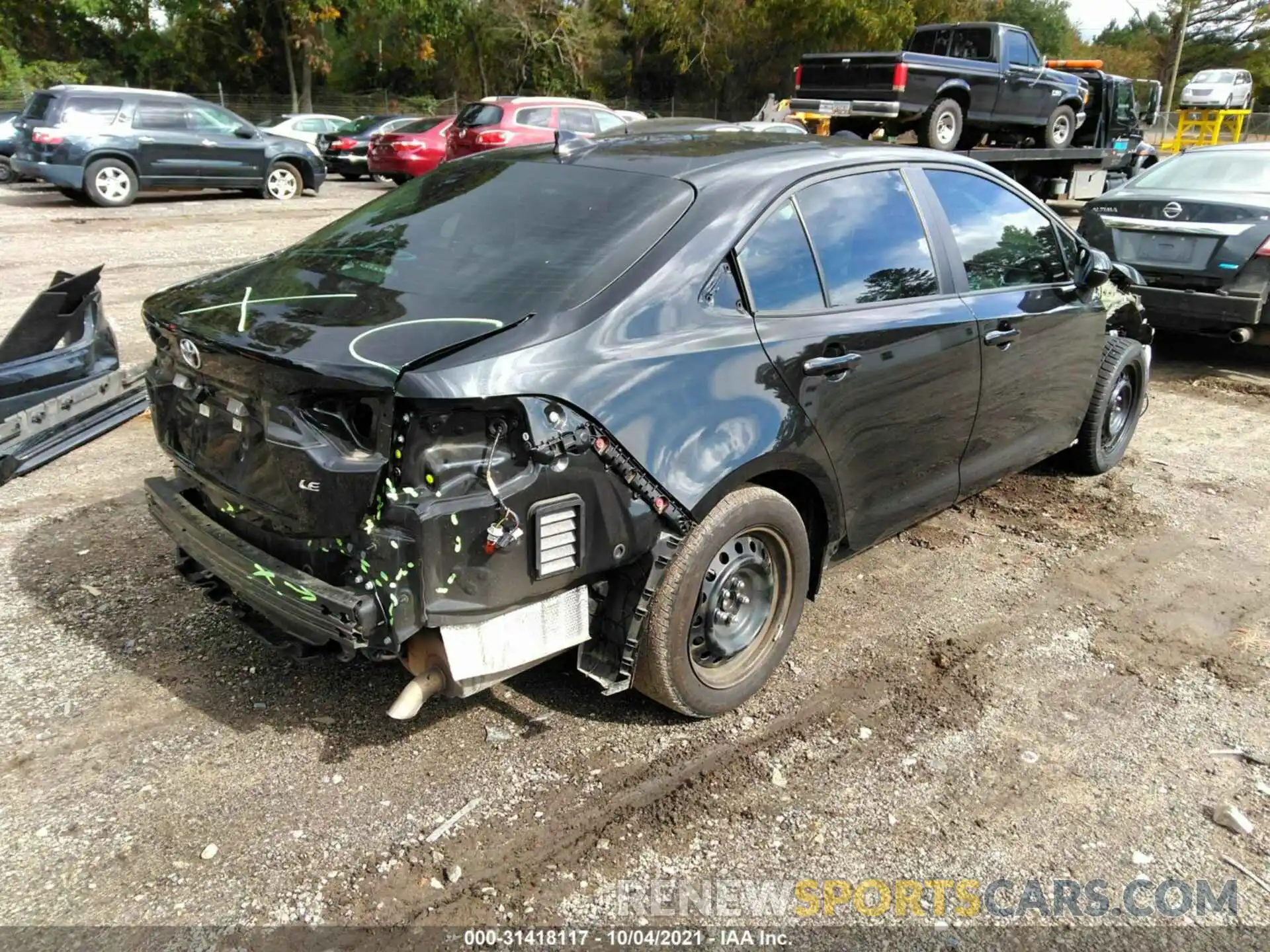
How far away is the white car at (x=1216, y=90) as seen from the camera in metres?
24.9

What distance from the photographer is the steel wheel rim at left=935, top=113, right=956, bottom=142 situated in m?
13.8

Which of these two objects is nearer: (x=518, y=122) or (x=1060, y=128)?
(x=1060, y=128)

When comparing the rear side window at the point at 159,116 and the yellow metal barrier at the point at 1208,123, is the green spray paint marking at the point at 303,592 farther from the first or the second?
the yellow metal barrier at the point at 1208,123

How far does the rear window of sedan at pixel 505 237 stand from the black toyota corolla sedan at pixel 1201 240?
18.4 ft

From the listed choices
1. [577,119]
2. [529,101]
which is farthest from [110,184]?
[577,119]

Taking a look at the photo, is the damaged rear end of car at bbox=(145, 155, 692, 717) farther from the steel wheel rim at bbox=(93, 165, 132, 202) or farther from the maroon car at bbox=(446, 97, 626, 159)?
the maroon car at bbox=(446, 97, 626, 159)

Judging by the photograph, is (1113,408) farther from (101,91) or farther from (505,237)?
(101,91)

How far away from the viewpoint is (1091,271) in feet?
15.3

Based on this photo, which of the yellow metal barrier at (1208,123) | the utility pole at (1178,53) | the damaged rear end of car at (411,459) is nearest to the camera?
the damaged rear end of car at (411,459)

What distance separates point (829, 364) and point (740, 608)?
0.88 m

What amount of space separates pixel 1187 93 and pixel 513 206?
28.8 metres

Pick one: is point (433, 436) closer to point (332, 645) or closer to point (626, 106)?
point (332, 645)

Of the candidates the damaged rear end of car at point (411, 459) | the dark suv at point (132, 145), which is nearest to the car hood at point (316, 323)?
the damaged rear end of car at point (411, 459)

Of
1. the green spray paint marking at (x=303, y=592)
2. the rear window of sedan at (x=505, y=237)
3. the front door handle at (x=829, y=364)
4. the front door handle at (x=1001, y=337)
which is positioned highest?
the rear window of sedan at (x=505, y=237)
